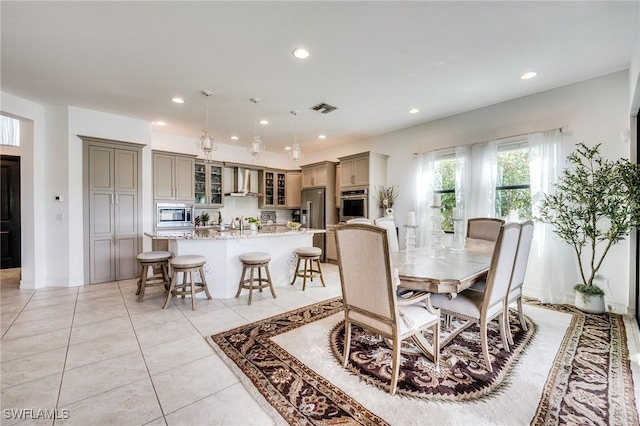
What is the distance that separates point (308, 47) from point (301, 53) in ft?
0.40

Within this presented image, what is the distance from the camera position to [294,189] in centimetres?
728

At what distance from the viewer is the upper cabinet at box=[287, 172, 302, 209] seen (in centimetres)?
720

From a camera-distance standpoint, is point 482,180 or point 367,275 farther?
point 482,180

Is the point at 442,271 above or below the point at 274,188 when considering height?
below

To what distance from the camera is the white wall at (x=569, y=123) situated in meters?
3.13

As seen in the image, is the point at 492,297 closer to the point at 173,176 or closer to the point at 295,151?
the point at 295,151

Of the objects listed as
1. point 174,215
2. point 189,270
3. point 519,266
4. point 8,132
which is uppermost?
point 8,132

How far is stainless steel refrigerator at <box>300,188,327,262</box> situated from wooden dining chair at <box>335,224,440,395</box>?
430cm

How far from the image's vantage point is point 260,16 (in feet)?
7.20

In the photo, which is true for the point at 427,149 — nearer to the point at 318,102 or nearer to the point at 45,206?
the point at 318,102

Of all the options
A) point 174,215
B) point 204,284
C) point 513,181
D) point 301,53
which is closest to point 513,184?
point 513,181

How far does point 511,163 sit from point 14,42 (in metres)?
6.07

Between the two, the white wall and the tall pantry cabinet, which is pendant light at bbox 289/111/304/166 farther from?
the tall pantry cabinet

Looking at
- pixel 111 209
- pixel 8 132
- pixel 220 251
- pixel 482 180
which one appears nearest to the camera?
pixel 220 251
